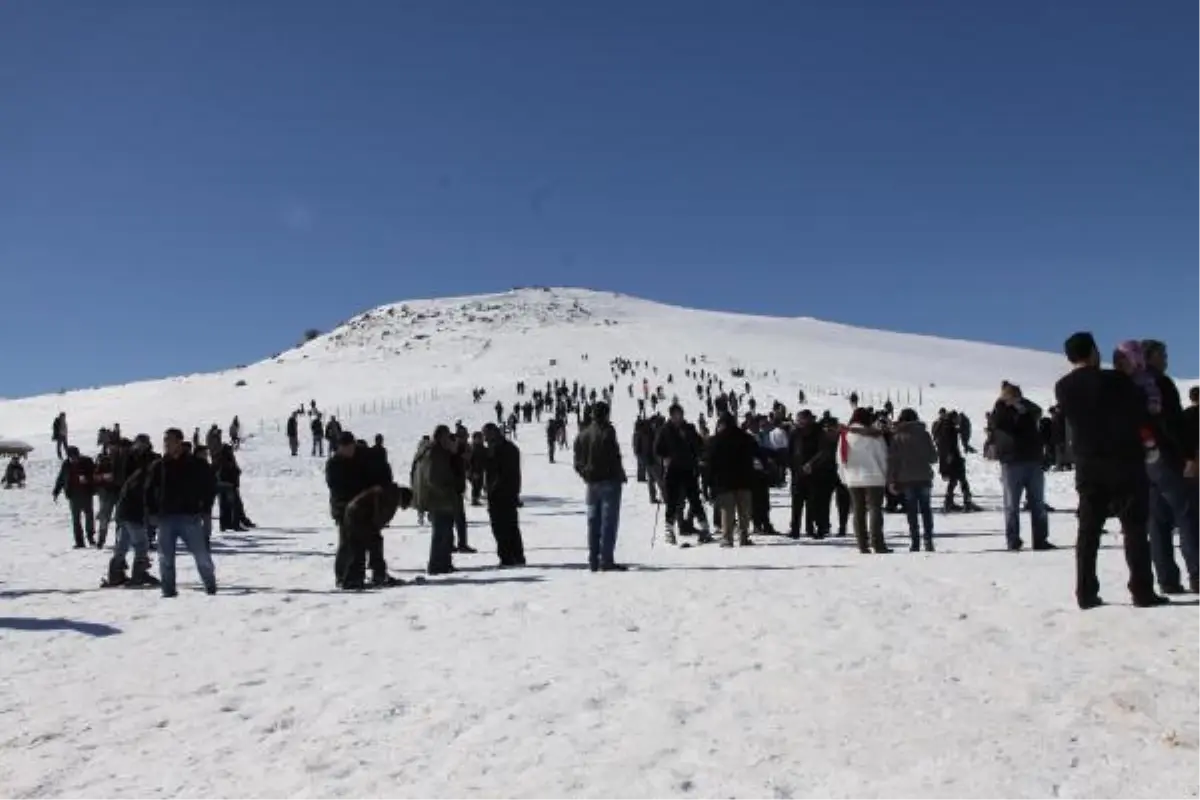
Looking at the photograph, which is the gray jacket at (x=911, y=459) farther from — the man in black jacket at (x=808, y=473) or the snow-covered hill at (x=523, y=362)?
the snow-covered hill at (x=523, y=362)

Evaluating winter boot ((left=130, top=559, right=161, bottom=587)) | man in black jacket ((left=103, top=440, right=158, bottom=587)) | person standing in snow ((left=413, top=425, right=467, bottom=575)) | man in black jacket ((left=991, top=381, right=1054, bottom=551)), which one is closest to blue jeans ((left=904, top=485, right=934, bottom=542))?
man in black jacket ((left=991, top=381, right=1054, bottom=551))

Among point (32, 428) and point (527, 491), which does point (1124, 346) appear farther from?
point (32, 428)

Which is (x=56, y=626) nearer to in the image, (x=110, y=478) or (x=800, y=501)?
(x=110, y=478)

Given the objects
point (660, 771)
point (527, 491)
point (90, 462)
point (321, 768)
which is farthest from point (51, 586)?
point (527, 491)

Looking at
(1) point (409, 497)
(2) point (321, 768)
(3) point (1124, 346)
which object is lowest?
(2) point (321, 768)

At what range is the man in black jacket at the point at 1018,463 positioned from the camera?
11.5 metres

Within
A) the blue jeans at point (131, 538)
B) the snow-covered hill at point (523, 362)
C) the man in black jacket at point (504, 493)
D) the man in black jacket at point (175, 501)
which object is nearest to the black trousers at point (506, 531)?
the man in black jacket at point (504, 493)

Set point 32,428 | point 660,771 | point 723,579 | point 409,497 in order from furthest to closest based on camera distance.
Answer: point 32,428
point 409,497
point 723,579
point 660,771

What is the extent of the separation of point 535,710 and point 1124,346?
475 centimetres

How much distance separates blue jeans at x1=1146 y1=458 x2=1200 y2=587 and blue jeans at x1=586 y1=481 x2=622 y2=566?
5.77 metres

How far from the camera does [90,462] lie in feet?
54.0

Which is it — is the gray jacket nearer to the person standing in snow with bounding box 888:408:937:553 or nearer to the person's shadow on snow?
the person standing in snow with bounding box 888:408:937:553

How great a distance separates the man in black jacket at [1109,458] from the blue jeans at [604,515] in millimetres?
5771

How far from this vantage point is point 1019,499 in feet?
37.7
